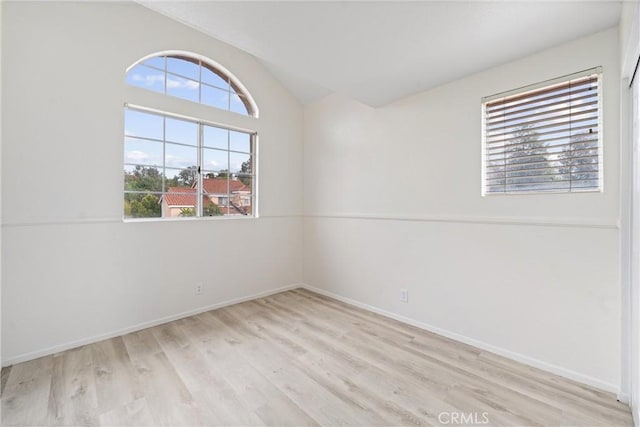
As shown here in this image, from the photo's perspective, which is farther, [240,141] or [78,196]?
[240,141]

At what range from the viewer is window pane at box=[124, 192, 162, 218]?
108 inches

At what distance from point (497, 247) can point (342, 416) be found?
1752 mm

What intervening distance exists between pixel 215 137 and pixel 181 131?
388mm

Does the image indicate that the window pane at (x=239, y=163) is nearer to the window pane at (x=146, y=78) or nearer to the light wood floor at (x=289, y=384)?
the window pane at (x=146, y=78)

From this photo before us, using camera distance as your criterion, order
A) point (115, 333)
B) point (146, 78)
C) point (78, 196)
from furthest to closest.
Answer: point (146, 78)
point (115, 333)
point (78, 196)

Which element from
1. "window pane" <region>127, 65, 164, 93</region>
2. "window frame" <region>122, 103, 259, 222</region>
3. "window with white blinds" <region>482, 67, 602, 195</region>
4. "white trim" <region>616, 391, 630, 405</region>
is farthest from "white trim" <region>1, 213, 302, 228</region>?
"white trim" <region>616, 391, 630, 405</region>

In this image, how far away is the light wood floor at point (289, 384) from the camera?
64.0 inches

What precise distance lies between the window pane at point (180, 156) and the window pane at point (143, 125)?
159 mm

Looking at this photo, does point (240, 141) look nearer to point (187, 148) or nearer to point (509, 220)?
point (187, 148)

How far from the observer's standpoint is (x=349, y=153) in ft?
11.6

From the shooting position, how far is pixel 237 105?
3.56 m

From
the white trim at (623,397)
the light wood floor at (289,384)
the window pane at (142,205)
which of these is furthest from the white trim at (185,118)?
the white trim at (623,397)

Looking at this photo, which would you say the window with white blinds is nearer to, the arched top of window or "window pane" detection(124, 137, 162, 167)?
the arched top of window

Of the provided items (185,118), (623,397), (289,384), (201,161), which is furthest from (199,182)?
(623,397)
